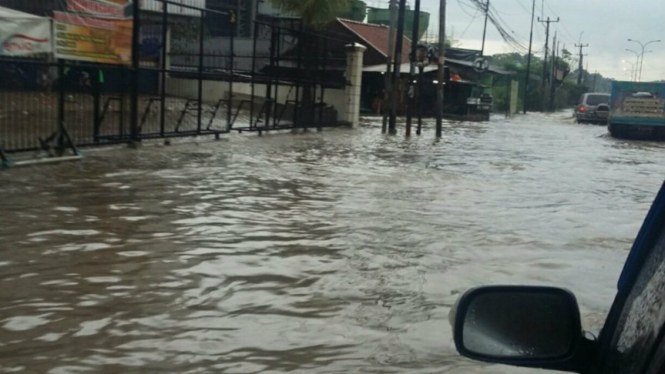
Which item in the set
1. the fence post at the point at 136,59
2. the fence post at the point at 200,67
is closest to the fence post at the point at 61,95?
the fence post at the point at 136,59

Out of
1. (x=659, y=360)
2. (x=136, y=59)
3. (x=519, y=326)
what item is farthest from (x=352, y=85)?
(x=659, y=360)

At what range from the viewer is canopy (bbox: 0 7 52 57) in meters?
13.1

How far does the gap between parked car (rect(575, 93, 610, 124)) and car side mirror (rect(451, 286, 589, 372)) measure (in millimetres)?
49125

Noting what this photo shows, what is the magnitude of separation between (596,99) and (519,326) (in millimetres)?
52990

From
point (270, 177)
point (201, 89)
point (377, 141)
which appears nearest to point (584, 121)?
point (377, 141)

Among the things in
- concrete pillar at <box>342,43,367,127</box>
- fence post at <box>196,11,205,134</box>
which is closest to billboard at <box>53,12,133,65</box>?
fence post at <box>196,11,205,134</box>

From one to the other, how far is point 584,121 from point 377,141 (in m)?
30.9

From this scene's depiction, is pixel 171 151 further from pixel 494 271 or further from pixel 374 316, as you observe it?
pixel 374 316

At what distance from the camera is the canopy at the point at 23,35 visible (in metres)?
13.1

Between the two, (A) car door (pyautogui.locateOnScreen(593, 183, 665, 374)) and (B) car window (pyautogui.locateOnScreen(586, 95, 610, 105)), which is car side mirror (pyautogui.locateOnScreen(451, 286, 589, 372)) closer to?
(A) car door (pyautogui.locateOnScreen(593, 183, 665, 374))

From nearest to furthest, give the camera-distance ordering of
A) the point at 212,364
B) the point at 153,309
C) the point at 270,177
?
1. the point at 212,364
2. the point at 153,309
3. the point at 270,177

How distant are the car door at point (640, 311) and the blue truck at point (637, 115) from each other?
32.7 metres

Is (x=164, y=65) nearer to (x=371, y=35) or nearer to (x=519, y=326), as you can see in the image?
(x=519, y=326)

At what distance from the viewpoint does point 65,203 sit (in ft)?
33.2
